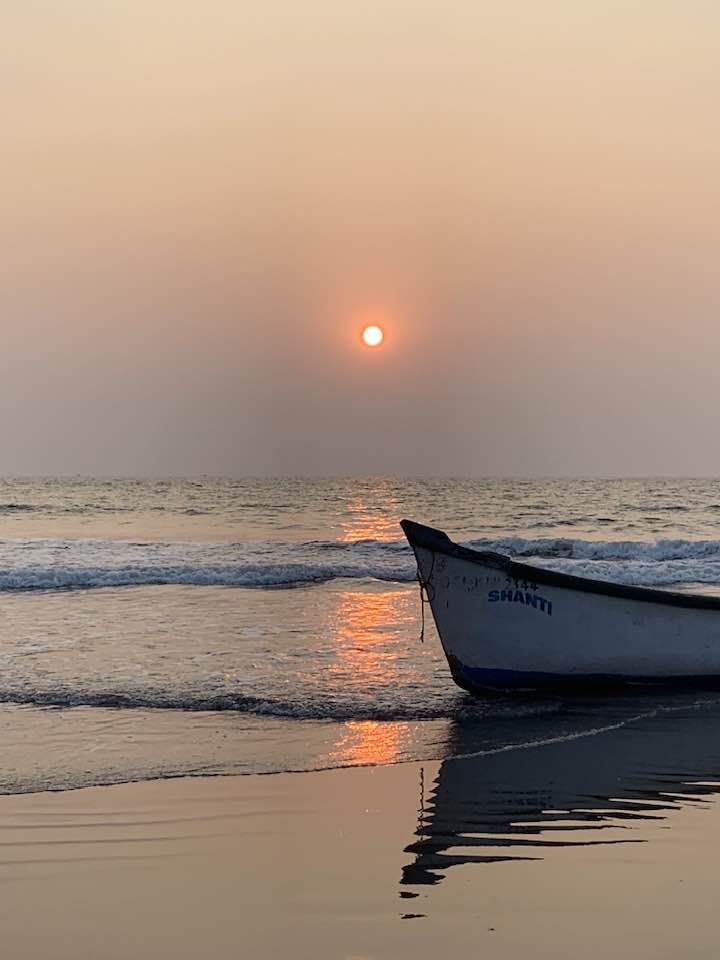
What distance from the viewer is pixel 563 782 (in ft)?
21.6

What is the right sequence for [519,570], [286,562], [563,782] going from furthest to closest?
[286,562] < [519,570] < [563,782]

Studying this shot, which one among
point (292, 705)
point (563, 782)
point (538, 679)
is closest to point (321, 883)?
point (563, 782)

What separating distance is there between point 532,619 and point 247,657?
359cm

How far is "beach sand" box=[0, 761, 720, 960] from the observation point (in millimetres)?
3963

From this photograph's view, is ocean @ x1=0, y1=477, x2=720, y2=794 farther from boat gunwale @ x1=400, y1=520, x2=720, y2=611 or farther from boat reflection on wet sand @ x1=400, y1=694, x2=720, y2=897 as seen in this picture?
boat gunwale @ x1=400, y1=520, x2=720, y2=611

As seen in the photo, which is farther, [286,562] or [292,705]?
[286,562]

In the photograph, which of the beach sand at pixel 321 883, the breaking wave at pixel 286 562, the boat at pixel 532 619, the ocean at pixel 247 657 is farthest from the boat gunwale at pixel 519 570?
the breaking wave at pixel 286 562

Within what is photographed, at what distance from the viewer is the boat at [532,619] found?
9.62 m

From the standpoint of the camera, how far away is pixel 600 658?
9781mm

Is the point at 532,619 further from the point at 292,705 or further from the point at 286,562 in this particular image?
the point at 286,562

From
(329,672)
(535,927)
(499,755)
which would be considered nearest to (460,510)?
(329,672)

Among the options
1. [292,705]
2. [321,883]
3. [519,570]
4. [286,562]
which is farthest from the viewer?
[286,562]

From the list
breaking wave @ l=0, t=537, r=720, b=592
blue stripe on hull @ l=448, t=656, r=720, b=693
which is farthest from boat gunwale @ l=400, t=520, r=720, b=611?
breaking wave @ l=0, t=537, r=720, b=592

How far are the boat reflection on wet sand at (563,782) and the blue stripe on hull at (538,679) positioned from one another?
14.8 inches
